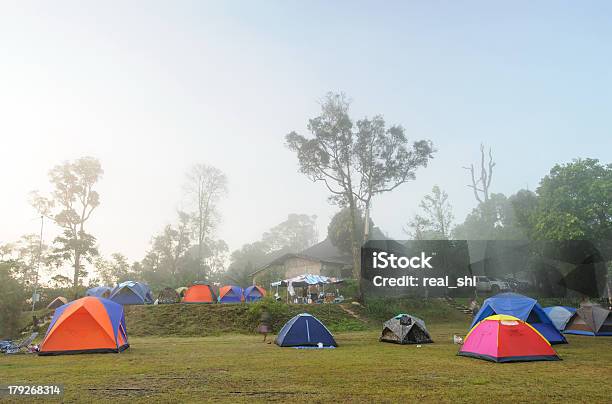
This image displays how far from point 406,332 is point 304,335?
4.00 metres

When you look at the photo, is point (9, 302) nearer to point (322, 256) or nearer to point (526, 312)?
point (526, 312)

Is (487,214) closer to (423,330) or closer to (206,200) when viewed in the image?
(206,200)

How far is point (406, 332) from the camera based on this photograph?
53.1 ft

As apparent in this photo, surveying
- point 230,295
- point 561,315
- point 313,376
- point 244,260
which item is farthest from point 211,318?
point 244,260

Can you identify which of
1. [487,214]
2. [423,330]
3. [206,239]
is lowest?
[423,330]

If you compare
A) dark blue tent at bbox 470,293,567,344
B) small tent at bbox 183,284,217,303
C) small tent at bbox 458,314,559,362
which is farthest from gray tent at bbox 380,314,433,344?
small tent at bbox 183,284,217,303

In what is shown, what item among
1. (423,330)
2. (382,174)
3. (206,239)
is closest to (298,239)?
(206,239)

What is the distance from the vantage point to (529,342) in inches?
440

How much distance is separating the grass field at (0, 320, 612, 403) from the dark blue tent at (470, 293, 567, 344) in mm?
2356

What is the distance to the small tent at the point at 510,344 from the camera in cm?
1090

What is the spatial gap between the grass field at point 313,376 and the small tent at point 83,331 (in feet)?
2.00

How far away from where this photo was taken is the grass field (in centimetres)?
713

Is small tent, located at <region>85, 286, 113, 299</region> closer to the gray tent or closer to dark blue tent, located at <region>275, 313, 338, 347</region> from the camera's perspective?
dark blue tent, located at <region>275, 313, 338, 347</region>

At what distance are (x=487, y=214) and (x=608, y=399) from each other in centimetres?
5670
